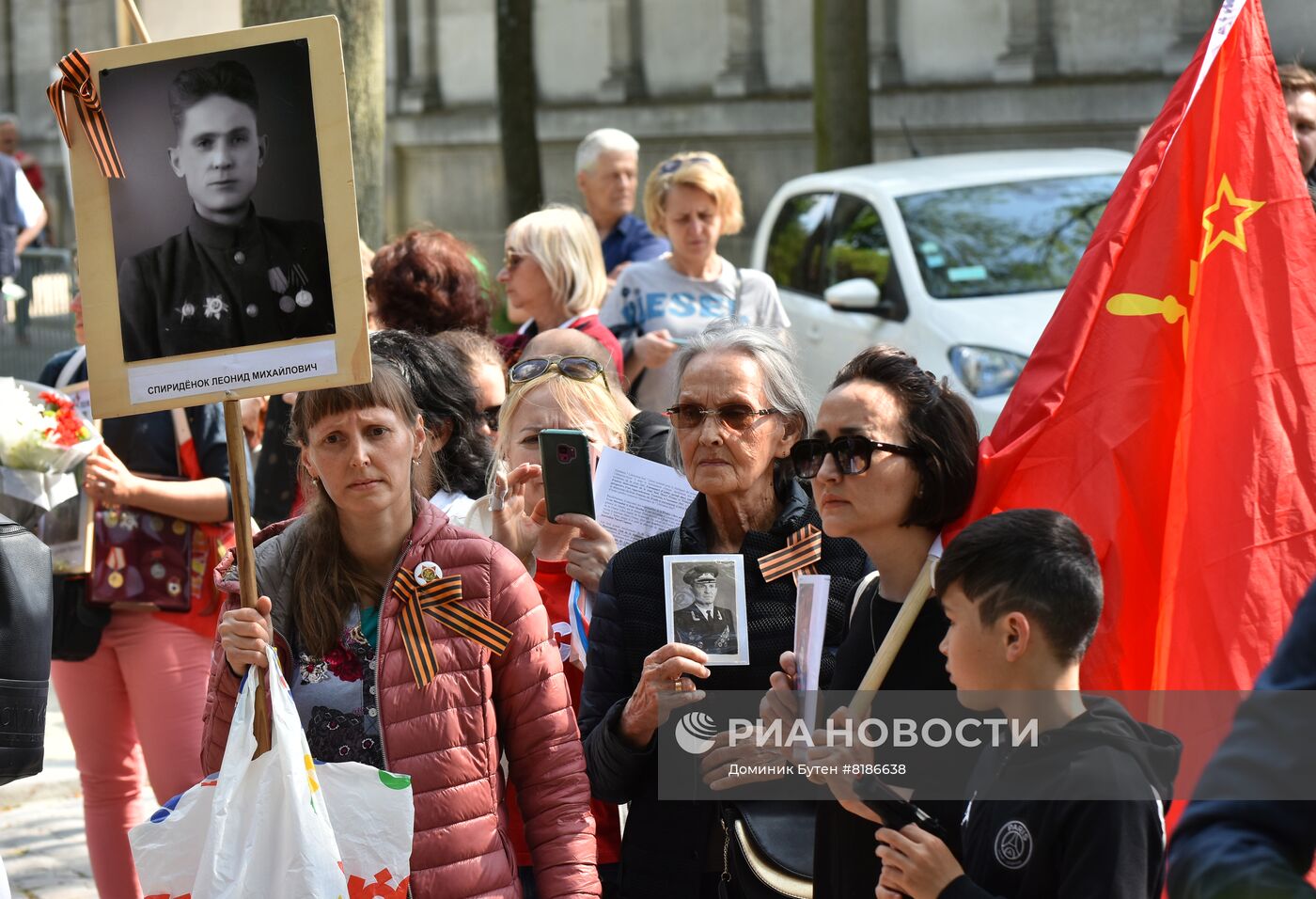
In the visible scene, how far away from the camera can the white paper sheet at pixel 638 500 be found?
4.02 m

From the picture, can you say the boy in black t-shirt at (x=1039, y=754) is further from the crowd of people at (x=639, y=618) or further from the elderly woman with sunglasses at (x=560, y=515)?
→ the elderly woman with sunglasses at (x=560, y=515)

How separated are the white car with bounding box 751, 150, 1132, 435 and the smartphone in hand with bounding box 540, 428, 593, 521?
182 inches

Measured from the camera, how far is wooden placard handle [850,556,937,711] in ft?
A: 9.75

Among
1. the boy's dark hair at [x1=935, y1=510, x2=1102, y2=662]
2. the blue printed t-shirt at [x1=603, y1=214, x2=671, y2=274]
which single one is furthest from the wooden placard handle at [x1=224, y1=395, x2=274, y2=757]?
the blue printed t-shirt at [x1=603, y1=214, x2=671, y2=274]

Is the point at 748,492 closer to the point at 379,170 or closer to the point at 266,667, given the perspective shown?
the point at 266,667

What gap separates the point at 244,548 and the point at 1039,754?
1.45 meters

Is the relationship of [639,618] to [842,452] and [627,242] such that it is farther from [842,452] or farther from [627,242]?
[627,242]

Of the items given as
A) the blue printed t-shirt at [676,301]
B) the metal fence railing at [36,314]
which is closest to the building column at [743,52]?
the metal fence railing at [36,314]

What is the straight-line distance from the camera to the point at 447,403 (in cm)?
439

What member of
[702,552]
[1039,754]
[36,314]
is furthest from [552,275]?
[36,314]

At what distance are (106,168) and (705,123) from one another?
1959 cm

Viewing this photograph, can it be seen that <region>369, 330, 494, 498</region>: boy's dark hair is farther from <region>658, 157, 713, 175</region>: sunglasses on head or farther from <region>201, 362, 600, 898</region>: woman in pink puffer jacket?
<region>658, 157, 713, 175</region>: sunglasses on head

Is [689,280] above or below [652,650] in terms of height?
above

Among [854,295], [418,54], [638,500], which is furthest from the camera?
[418,54]
